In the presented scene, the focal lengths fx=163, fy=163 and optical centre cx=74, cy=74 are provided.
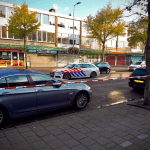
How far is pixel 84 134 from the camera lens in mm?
4035

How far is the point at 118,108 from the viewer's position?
6164 mm

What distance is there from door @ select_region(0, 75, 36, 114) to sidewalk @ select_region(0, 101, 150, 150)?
61 cm

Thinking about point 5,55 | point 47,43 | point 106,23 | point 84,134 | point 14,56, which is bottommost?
point 84,134

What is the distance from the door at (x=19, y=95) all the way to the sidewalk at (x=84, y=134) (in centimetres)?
61

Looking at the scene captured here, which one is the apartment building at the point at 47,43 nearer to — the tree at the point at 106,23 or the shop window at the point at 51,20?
the shop window at the point at 51,20

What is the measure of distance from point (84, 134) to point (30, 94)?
2033 mm

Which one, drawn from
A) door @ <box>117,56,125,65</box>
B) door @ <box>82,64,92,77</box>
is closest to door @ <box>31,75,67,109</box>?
door @ <box>82,64,92,77</box>

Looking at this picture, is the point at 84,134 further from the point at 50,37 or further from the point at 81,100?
the point at 50,37

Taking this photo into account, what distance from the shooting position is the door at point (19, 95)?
4574 millimetres

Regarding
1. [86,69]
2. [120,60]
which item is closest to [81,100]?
[86,69]

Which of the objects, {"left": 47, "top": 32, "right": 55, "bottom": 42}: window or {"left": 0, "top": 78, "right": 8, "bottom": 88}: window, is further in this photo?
{"left": 47, "top": 32, "right": 55, "bottom": 42}: window

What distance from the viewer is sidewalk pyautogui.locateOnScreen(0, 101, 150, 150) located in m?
3.52

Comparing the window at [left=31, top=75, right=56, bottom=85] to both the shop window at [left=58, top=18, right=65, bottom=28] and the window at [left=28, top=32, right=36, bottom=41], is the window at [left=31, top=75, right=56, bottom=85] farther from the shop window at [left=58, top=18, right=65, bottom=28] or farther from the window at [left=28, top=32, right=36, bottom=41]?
the shop window at [left=58, top=18, right=65, bottom=28]

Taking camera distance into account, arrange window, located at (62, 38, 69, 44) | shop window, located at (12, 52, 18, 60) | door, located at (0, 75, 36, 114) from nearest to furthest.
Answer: door, located at (0, 75, 36, 114)
shop window, located at (12, 52, 18, 60)
window, located at (62, 38, 69, 44)
